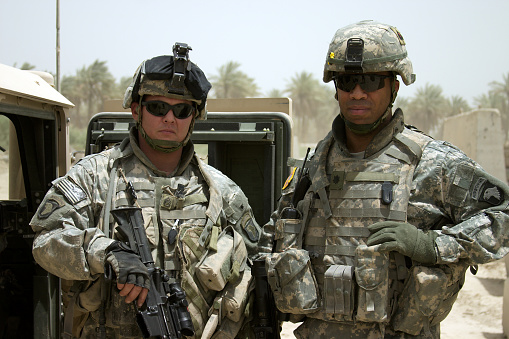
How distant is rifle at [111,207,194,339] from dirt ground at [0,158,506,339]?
4353 mm

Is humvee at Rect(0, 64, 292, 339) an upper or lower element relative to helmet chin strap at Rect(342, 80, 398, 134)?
lower

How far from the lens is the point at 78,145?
97.2 feet

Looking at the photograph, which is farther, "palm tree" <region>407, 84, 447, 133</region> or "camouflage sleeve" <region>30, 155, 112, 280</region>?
"palm tree" <region>407, 84, 447, 133</region>

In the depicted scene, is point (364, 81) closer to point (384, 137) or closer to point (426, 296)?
point (384, 137)

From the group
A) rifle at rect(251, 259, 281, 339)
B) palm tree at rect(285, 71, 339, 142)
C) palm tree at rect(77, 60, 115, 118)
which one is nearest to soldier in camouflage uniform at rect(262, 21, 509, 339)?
rifle at rect(251, 259, 281, 339)

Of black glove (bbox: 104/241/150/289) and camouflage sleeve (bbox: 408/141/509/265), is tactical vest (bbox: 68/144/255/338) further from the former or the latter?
camouflage sleeve (bbox: 408/141/509/265)

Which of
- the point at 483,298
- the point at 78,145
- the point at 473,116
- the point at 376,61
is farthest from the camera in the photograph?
the point at 78,145

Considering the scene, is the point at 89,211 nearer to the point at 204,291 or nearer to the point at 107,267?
the point at 107,267

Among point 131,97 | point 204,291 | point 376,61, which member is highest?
point 376,61

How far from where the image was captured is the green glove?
278cm

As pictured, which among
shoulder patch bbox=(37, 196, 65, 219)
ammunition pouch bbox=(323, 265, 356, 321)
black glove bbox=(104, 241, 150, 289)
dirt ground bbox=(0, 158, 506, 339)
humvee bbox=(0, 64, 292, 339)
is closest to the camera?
black glove bbox=(104, 241, 150, 289)

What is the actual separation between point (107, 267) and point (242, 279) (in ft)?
2.60

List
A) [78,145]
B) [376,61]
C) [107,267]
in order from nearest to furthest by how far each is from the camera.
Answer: [107,267] < [376,61] < [78,145]

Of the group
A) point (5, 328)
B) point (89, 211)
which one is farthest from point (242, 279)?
point (5, 328)
